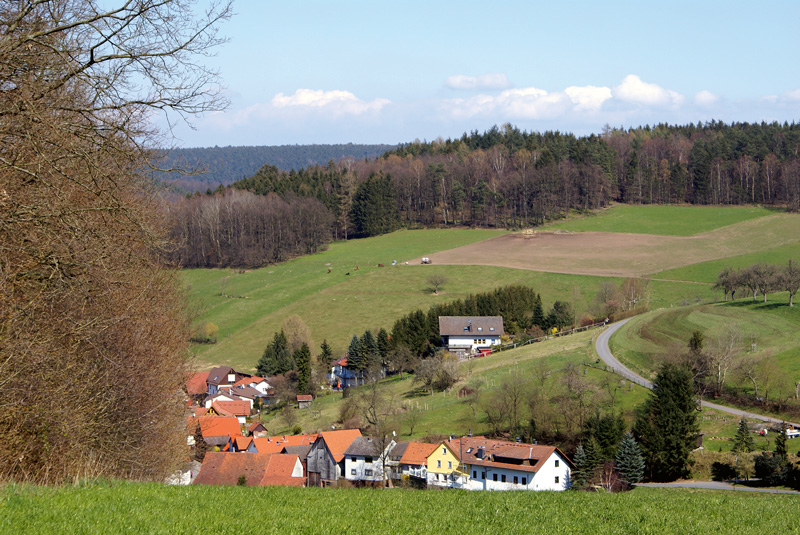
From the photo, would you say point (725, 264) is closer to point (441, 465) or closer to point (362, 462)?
point (441, 465)

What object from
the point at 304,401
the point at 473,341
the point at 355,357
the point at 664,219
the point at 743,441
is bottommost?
the point at 304,401

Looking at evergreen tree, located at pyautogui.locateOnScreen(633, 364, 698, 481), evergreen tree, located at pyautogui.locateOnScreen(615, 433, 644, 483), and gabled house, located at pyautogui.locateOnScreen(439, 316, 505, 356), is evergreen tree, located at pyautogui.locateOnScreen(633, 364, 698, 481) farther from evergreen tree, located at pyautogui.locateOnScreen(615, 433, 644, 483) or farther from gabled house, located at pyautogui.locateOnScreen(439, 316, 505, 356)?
gabled house, located at pyautogui.locateOnScreen(439, 316, 505, 356)

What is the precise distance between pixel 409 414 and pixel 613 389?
15.2 meters

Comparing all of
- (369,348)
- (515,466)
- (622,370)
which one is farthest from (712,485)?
→ (369,348)

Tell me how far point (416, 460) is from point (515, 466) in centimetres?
665

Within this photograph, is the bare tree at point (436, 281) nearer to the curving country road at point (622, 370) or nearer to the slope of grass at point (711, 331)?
the curving country road at point (622, 370)

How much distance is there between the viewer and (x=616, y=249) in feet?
350

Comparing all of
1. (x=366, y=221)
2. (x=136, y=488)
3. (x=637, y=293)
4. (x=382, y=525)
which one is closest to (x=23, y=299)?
(x=136, y=488)

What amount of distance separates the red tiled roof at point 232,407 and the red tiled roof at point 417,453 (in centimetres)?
2399

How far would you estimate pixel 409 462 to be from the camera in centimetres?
4272

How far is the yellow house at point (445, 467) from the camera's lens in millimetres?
40906

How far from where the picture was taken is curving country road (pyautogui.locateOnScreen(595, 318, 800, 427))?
44781 millimetres

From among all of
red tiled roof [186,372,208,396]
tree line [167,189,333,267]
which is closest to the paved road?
red tiled roof [186,372,208,396]

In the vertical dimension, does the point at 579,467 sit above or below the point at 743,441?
below
